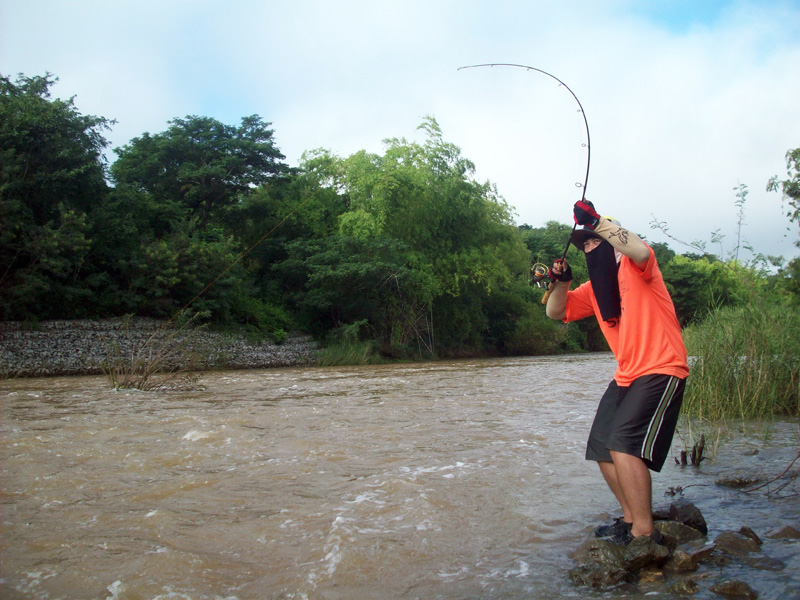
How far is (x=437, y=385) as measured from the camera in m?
13.5

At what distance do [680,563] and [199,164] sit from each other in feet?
88.3

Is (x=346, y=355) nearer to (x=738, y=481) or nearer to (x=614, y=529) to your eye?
(x=738, y=481)

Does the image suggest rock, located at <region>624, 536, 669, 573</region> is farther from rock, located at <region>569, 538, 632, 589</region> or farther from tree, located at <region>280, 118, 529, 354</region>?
tree, located at <region>280, 118, 529, 354</region>

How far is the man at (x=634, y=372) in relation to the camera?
126 inches

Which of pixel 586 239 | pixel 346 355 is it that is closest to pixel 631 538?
pixel 586 239

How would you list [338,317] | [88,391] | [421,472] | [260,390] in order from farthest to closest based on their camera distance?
[338,317]
[260,390]
[88,391]
[421,472]

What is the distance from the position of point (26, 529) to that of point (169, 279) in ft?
57.9

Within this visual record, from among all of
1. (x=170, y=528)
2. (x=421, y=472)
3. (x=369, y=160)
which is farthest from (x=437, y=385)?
(x=369, y=160)

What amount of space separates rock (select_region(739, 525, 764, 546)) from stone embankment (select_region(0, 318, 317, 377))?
533 inches

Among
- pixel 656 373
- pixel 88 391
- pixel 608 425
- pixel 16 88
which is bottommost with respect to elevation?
pixel 88 391

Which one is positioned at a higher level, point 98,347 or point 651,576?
point 651,576

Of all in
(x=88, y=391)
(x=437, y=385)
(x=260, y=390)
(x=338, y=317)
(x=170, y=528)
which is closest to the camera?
(x=170, y=528)

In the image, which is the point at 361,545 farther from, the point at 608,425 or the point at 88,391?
the point at 88,391

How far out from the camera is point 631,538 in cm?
327
